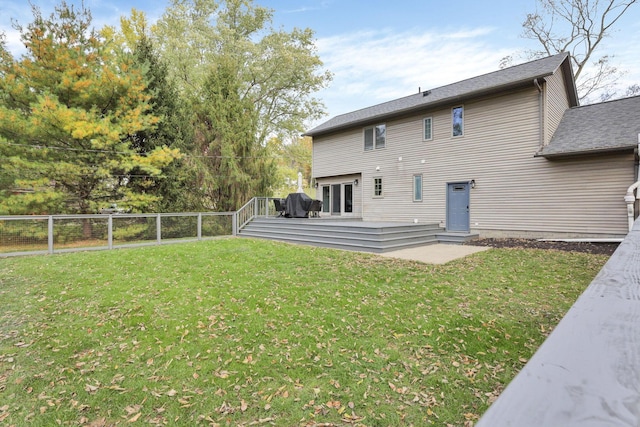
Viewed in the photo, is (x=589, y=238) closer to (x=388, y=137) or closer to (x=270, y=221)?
(x=388, y=137)

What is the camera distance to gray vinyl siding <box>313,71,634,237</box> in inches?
373

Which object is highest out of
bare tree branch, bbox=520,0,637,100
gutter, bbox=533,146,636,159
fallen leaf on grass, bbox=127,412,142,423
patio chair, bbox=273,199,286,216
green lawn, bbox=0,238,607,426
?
bare tree branch, bbox=520,0,637,100

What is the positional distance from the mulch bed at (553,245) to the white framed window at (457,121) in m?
4.18

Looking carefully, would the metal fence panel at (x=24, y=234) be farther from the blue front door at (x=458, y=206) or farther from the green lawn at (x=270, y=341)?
the blue front door at (x=458, y=206)

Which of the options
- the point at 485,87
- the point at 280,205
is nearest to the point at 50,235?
the point at 280,205

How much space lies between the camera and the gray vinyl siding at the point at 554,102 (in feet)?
34.3

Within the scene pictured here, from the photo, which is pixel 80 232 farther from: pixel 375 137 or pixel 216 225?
pixel 375 137

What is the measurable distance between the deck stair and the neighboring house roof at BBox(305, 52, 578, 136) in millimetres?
4782

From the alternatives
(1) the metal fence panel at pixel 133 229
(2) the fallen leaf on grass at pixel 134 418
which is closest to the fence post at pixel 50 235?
(1) the metal fence panel at pixel 133 229

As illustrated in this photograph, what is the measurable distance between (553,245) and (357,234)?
5.59m

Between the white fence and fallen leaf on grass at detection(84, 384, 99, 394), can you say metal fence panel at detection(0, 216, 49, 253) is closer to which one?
the white fence

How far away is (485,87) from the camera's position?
36.0 ft

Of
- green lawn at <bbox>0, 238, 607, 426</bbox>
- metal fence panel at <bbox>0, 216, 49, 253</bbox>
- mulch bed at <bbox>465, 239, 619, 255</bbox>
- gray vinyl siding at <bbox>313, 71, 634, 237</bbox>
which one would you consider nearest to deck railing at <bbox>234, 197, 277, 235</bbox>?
gray vinyl siding at <bbox>313, 71, 634, 237</bbox>

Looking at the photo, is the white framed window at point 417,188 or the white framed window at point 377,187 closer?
the white framed window at point 417,188
